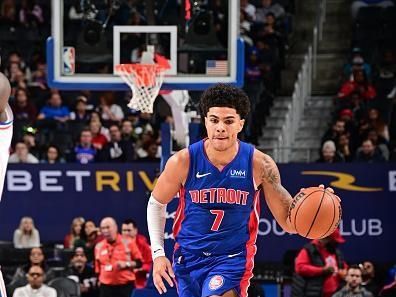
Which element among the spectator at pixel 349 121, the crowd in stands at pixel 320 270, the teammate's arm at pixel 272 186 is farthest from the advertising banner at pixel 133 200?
the teammate's arm at pixel 272 186

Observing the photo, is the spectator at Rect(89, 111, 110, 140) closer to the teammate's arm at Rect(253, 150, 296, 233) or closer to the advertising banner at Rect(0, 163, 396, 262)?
the advertising banner at Rect(0, 163, 396, 262)

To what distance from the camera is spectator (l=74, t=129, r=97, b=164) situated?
55.3 feet

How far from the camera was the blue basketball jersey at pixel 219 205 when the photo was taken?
792 cm

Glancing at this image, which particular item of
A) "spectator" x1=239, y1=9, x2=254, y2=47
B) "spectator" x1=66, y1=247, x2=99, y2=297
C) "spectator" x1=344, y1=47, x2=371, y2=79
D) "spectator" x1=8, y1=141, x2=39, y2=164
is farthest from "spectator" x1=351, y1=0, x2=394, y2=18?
"spectator" x1=66, y1=247, x2=99, y2=297

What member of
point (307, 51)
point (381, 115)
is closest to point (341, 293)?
point (381, 115)

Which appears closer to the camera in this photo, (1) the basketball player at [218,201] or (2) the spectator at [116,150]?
(1) the basketball player at [218,201]

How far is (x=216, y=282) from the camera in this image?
782 cm

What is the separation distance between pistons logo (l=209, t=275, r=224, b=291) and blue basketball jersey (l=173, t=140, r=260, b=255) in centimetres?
18

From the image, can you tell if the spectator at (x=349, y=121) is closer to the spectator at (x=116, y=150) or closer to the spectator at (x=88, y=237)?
the spectator at (x=116, y=150)

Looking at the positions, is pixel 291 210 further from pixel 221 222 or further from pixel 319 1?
pixel 319 1

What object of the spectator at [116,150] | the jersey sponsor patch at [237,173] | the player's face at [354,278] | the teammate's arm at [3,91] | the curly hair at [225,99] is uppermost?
the teammate's arm at [3,91]

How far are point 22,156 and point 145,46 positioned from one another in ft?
13.9

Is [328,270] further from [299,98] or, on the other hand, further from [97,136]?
[299,98]

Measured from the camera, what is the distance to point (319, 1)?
21.4m
